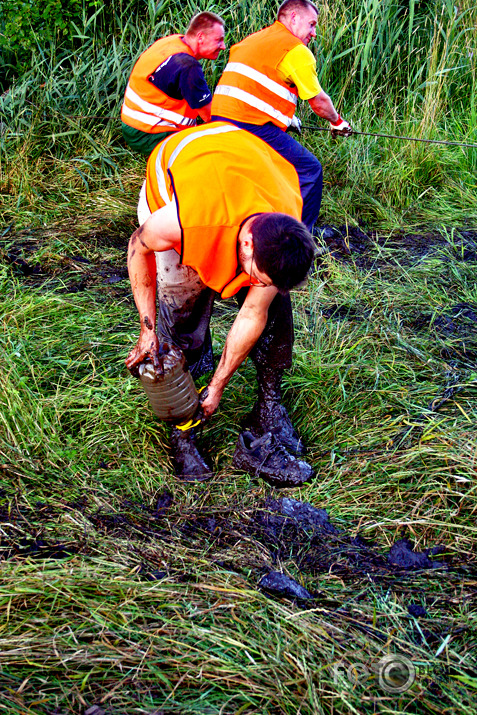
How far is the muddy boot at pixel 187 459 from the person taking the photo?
2.61m

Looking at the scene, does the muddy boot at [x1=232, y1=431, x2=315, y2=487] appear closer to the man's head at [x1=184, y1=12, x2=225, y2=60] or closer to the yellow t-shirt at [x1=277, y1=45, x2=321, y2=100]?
the yellow t-shirt at [x1=277, y1=45, x2=321, y2=100]

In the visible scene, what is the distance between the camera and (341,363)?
3.01 metres

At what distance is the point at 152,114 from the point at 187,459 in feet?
9.09

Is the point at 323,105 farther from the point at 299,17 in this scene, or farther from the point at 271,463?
the point at 271,463

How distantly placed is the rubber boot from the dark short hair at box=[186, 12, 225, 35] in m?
2.78

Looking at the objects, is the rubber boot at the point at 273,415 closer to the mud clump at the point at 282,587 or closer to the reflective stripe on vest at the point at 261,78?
the mud clump at the point at 282,587

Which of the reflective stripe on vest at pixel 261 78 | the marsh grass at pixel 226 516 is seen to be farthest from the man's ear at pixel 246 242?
the reflective stripe on vest at pixel 261 78

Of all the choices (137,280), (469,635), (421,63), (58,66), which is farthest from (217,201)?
(421,63)

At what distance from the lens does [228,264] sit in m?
2.30

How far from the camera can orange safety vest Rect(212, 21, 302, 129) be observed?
12.6ft

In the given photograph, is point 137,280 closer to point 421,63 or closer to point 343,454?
point 343,454

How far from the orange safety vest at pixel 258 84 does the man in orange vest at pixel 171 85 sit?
0.95 ft

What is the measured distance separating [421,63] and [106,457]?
459cm

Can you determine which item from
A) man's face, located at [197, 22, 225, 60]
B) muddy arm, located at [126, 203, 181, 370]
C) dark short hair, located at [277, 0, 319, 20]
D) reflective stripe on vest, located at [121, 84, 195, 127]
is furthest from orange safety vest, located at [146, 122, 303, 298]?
man's face, located at [197, 22, 225, 60]
